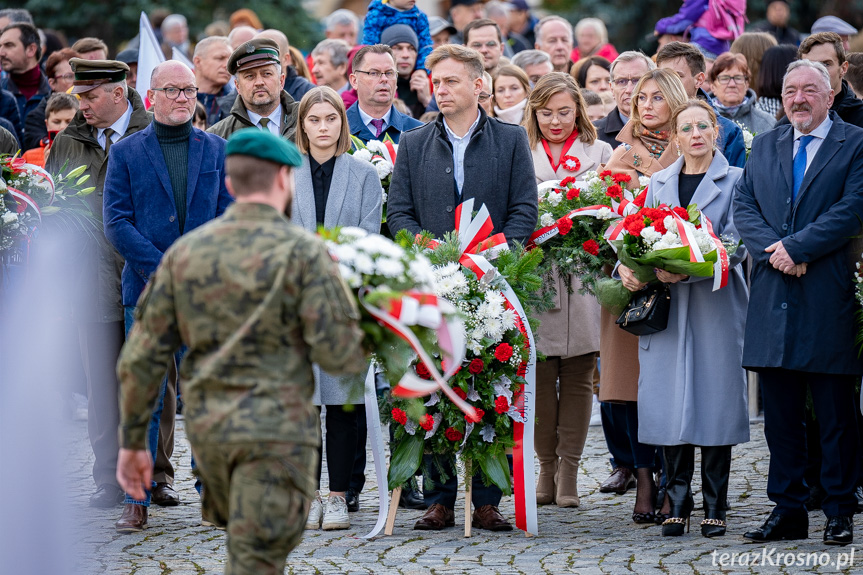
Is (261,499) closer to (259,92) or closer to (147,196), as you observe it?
(147,196)

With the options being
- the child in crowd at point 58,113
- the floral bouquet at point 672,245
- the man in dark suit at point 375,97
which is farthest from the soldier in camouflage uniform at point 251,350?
the child in crowd at point 58,113

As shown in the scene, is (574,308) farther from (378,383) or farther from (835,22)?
(835,22)

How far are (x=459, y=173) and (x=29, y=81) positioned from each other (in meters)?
6.50

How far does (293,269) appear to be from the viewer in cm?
428

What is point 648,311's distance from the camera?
7.06 meters

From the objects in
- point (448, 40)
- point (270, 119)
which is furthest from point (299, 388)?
point (448, 40)

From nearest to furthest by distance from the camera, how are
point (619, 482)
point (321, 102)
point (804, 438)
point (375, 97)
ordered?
1. point (804, 438)
2. point (321, 102)
3. point (619, 482)
4. point (375, 97)

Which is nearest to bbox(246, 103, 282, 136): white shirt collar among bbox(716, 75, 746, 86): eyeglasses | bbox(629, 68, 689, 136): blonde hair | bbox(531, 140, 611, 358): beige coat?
bbox(531, 140, 611, 358): beige coat

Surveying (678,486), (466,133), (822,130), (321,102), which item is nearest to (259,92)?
(321,102)

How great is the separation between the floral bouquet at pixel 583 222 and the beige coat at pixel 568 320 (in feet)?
1.33

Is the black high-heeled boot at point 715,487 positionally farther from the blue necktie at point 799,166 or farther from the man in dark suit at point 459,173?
the blue necktie at point 799,166

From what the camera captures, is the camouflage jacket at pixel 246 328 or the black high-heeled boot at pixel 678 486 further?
the black high-heeled boot at pixel 678 486

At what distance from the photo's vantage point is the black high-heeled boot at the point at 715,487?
22.8ft

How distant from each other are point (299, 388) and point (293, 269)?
1.44 feet
